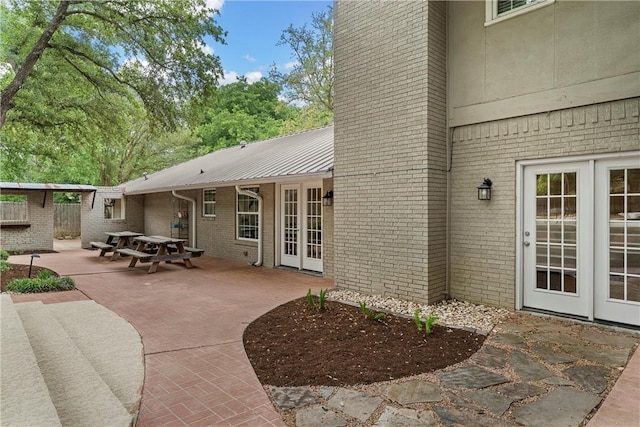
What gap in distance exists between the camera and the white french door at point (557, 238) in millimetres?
5004

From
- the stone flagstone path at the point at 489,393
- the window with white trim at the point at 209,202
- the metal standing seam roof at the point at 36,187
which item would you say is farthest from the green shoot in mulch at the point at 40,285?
the metal standing seam roof at the point at 36,187

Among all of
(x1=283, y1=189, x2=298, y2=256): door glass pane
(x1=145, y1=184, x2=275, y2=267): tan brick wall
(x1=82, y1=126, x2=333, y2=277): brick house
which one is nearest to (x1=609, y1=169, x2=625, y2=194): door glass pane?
(x1=82, y1=126, x2=333, y2=277): brick house

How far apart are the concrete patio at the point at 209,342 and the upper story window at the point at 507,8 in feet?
13.9

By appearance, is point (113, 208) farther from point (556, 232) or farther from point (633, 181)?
point (633, 181)

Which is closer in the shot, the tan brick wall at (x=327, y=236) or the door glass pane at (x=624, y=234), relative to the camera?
the door glass pane at (x=624, y=234)

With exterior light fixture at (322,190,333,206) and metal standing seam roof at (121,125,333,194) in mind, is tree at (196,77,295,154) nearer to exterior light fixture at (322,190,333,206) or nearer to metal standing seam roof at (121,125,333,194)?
metal standing seam roof at (121,125,333,194)

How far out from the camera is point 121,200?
702 inches

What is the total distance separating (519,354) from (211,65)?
9206 mm

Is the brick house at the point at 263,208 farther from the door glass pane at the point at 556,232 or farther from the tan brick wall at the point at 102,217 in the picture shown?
the door glass pane at the point at 556,232

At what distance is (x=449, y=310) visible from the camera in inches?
225

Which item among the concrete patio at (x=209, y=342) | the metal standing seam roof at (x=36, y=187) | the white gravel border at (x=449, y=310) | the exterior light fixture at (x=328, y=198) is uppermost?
the metal standing seam roof at (x=36, y=187)

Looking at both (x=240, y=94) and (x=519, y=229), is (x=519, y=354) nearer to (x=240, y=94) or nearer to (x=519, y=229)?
(x=519, y=229)

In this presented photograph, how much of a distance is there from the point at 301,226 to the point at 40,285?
5.36m

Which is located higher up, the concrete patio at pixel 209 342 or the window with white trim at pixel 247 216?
the window with white trim at pixel 247 216
